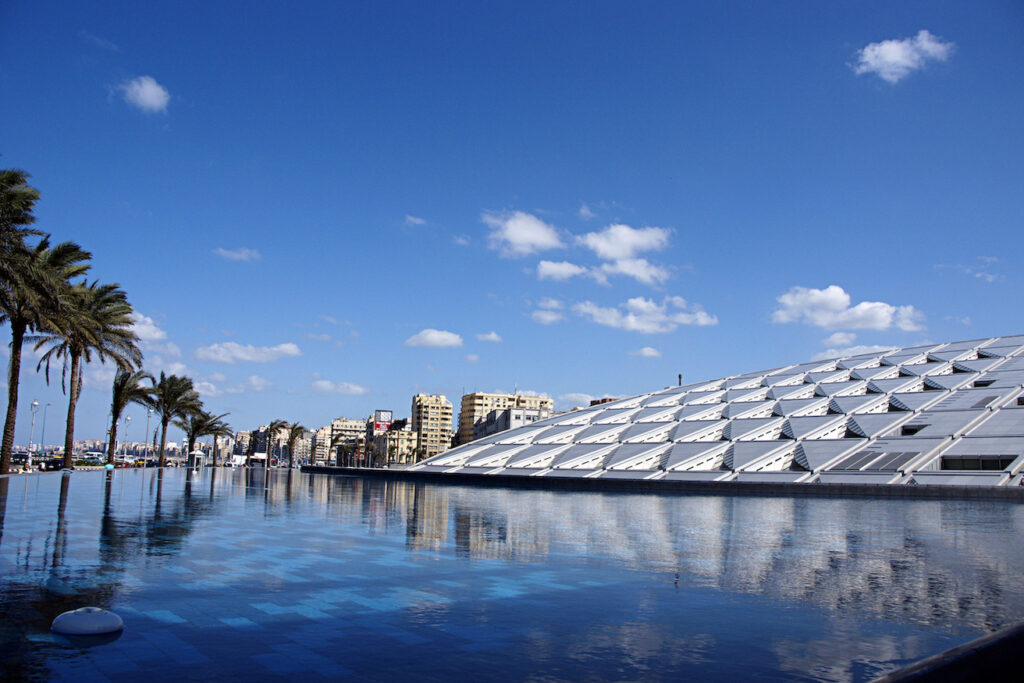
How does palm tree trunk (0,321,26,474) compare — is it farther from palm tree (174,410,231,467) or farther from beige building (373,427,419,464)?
beige building (373,427,419,464)

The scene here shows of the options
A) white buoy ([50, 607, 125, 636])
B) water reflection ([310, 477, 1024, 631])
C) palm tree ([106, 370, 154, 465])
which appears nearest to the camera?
white buoy ([50, 607, 125, 636])

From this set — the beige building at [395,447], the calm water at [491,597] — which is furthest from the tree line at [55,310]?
the beige building at [395,447]

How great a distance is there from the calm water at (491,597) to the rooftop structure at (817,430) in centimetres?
978

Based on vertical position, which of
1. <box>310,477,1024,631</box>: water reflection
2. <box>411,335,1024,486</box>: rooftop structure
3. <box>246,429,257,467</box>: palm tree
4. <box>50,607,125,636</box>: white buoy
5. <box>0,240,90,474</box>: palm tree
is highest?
<box>0,240,90,474</box>: palm tree

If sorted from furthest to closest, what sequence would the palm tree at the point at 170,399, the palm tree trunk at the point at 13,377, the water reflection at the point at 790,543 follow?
1. the palm tree at the point at 170,399
2. the palm tree trunk at the point at 13,377
3. the water reflection at the point at 790,543

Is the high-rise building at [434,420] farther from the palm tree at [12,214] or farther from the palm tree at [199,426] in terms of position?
the palm tree at [12,214]

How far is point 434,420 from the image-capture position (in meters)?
186

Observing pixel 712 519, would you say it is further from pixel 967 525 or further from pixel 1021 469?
pixel 1021 469

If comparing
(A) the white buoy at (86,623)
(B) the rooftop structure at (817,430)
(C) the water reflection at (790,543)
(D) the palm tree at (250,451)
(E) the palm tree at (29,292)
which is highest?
(E) the palm tree at (29,292)

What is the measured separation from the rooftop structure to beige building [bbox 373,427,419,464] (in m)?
77.9

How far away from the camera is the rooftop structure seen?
67.5 ft

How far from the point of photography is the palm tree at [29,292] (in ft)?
65.8

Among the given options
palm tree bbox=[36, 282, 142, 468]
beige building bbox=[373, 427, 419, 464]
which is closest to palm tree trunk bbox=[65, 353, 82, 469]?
palm tree bbox=[36, 282, 142, 468]

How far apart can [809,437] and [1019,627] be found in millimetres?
21671
